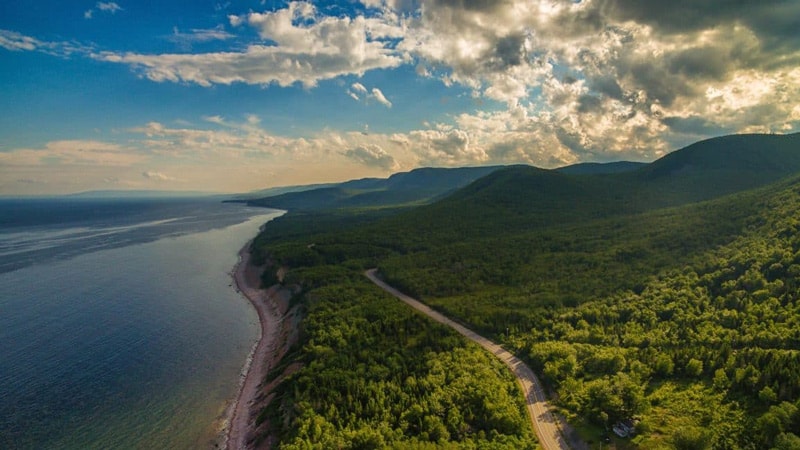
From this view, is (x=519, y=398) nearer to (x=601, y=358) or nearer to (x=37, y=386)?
(x=601, y=358)

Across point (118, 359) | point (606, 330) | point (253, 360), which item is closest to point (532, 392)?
point (606, 330)

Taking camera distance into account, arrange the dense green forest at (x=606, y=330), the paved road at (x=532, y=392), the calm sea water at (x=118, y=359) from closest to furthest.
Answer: the paved road at (x=532, y=392)
the dense green forest at (x=606, y=330)
the calm sea water at (x=118, y=359)

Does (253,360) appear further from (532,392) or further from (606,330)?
(606,330)

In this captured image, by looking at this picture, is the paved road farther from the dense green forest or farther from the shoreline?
the shoreline

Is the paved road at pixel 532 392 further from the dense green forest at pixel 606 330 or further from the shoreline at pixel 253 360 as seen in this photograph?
the shoreline at pixel 253 360

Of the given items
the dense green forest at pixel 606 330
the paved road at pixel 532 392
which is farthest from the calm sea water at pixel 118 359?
the paved road at pixel 532 392

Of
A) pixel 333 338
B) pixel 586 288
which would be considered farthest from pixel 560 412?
pixel 586 288
